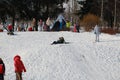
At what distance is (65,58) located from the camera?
29.0m

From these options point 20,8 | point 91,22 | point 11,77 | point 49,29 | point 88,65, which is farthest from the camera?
point 20,8

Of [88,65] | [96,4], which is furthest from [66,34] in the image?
[96,4]

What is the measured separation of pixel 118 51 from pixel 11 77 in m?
10.4

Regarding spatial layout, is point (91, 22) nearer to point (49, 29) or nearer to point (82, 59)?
point (49, 29)

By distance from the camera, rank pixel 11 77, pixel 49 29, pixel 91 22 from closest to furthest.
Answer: pixel 11 77, pixel 49 29, pixel 91 22

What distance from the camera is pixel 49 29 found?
44.3 m

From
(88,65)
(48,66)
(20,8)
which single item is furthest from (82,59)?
(20,8)

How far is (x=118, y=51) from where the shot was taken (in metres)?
31.6

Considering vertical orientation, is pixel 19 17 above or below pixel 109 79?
above

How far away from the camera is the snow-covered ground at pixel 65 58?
85.9 ft

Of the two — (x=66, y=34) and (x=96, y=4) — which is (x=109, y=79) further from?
(x=96, y=4)

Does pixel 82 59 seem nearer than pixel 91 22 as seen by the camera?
Yes

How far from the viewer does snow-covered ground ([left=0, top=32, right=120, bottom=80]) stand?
26.2 meters

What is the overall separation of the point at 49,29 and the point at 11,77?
2010 centimetres
